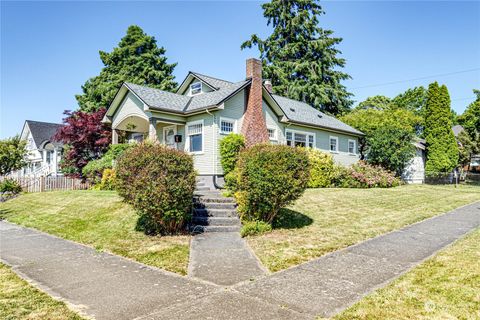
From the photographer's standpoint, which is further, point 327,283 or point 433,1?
point 433,1

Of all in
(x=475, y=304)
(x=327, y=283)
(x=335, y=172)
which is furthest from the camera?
(x=335, y=172)

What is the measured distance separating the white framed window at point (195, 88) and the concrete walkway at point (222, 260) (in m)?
13.1

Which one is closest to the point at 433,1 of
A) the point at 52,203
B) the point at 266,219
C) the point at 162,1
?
the point at 162,1

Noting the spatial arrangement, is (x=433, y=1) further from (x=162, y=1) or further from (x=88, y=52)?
(x=88, y=52)

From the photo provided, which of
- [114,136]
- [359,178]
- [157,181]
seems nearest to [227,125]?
[114,136]

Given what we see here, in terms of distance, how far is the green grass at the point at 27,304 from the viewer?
4.09 metres

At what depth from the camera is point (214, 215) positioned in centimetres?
1020

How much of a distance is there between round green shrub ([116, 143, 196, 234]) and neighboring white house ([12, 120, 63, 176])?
2991cm

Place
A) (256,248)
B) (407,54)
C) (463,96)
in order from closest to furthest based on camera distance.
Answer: (256,248) < (407,54) < (463,96)

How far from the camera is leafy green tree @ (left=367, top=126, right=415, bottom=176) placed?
25.7 m

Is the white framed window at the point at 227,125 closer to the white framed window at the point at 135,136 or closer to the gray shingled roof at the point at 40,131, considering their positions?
the white framed window at the point at 135,136

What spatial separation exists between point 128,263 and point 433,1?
18.1m

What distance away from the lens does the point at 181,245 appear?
7.81 meters


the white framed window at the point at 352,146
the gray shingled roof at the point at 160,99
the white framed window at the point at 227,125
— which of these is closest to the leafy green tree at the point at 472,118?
the white framed window at the point at 352,146
